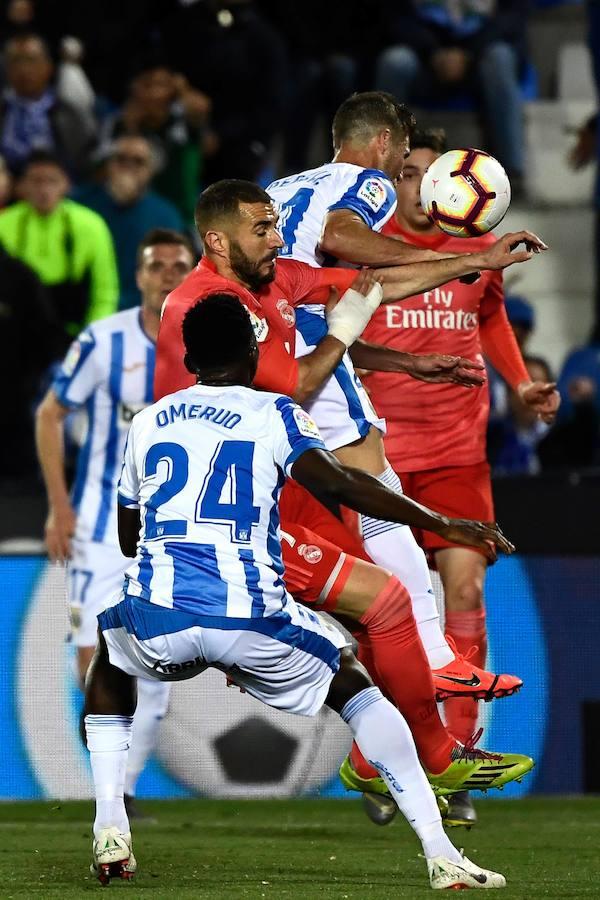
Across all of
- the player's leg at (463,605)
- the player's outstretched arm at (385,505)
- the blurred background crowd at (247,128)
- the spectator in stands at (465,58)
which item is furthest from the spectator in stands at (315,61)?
the player's outstretched arm at (385,505)

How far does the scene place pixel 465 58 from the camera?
13055 millimetres

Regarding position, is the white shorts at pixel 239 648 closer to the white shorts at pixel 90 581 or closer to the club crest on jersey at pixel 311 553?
the club crest on jersey at pixel 311 553

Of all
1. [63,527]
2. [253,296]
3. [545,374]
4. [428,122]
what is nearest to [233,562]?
[253,296]

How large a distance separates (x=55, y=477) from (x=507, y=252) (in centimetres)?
292

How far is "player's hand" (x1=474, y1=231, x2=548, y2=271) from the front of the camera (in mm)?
5887

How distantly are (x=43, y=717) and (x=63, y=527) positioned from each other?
959 millimetres

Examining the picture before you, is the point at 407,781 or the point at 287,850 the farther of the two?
the point at 287,850

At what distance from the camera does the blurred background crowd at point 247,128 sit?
10.2m

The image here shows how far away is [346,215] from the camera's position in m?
6.09

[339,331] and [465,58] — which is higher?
[465,58]

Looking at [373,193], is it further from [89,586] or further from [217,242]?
[89,586]

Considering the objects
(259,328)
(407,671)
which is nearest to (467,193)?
(259,328)

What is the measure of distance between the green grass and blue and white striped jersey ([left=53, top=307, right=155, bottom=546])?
4.47 ft

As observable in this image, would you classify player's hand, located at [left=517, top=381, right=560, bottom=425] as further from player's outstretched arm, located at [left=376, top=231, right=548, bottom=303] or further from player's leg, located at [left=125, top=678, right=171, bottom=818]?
player's leg, located at [left=125, top=678, right=171, bottom=818]
